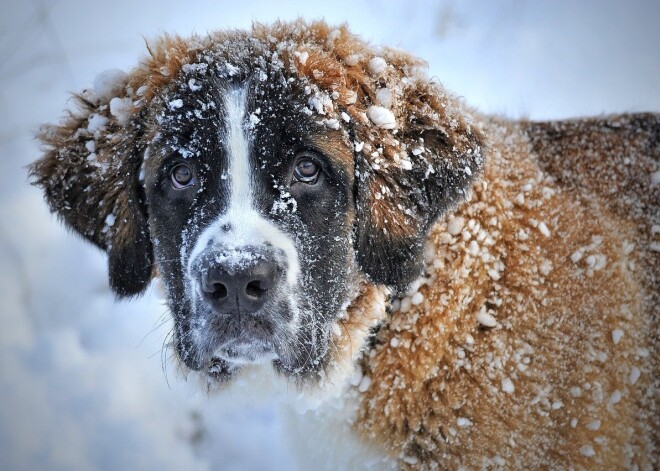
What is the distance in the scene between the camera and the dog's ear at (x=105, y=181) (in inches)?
90.7

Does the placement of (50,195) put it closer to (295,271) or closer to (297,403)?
(295,271)

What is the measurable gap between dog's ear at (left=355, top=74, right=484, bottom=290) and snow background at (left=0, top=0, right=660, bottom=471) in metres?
1.02

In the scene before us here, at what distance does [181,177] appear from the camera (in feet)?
7.06

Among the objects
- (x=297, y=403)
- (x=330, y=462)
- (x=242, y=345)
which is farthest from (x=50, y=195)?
(x=330, y=462)

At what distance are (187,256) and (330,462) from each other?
117 centimetres

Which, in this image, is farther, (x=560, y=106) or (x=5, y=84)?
(x=560, y=106)

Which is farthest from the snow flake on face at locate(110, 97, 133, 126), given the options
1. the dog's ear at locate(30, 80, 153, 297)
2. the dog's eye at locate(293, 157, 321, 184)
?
the dog's eye at locate(293, 157, 321, 184)

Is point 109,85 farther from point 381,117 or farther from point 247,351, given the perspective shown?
point 247,351

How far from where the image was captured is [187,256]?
6.74ft

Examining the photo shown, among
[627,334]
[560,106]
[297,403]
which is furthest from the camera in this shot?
[560,106]

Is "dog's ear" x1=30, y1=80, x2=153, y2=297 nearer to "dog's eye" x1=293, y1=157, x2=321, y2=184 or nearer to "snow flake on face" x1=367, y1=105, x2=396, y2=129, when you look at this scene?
"dog's eye" x1=293, y1=157, x2=321, y2=184

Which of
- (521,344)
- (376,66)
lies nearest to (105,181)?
(376,66)

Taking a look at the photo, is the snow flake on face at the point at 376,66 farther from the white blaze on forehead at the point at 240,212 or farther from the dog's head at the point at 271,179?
the white blaze on forehead at the point at 240,212

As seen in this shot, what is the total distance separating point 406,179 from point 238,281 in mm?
789
